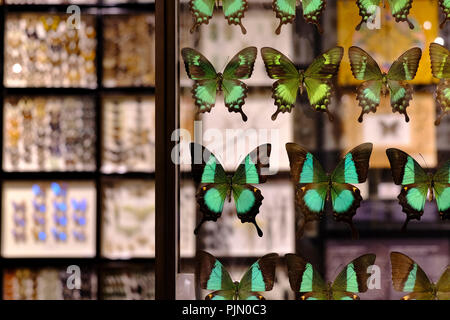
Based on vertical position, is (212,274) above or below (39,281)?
above

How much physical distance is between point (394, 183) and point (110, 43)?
1512mm

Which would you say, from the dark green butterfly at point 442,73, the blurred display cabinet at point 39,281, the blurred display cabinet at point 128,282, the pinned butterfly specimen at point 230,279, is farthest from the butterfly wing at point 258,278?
the blurred display cabinet at point 39,281

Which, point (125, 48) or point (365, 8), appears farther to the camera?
point (125, 48)

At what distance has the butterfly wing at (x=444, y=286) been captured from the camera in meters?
1.20

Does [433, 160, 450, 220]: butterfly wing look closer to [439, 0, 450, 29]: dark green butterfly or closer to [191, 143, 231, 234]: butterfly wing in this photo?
[439, 0, 450, 29]: dark green butterfly

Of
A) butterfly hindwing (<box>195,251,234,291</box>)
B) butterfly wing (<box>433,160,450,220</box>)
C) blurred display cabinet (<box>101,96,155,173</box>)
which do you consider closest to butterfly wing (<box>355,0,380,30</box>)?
butterfly wing (<box>433,160,450,220</box>)

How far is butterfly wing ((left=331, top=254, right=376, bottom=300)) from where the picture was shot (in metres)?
1.20

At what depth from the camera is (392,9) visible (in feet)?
4.06

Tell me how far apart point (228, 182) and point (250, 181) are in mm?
60

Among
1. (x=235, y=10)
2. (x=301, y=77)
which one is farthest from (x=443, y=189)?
(x=235, y=10)

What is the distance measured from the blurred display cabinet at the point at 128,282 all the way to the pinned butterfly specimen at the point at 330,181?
1.13 meters

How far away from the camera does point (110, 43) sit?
2162 millimetres

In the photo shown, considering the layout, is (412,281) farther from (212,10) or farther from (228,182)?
(212,10)
